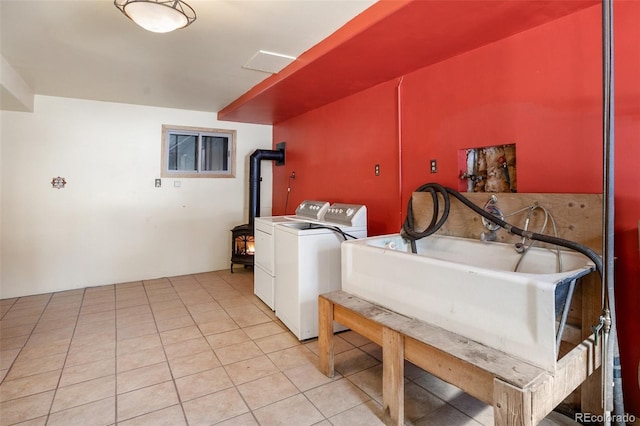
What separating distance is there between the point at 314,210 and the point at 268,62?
1.50m

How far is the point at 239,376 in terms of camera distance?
220cm

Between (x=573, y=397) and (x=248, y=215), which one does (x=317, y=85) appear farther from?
(x=573, y=397)

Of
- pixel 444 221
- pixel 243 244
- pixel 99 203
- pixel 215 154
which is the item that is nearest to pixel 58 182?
pixel 99 203

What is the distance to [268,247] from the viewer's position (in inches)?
131

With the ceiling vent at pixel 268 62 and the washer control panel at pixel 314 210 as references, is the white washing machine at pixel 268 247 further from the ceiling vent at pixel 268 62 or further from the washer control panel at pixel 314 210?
the ceiling vent at pixel 268 62

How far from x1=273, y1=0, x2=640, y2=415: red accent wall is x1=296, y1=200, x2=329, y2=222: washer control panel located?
0.35 meters

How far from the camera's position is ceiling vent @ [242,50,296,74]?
2723 mm

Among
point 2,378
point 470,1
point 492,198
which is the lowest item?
point 2,378

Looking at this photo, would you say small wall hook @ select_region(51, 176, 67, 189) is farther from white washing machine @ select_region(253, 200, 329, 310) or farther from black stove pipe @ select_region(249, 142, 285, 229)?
white washing machine @ select_region(253, 200, 329, 310)

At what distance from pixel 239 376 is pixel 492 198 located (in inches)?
80.7

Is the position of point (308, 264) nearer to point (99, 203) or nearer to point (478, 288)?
point (478, 288)

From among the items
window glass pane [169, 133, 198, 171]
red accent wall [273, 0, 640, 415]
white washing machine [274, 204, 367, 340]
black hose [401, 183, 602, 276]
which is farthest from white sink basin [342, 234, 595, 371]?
window glass pane [169, 133, 198, 171]

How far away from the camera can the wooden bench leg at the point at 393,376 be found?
1628mm

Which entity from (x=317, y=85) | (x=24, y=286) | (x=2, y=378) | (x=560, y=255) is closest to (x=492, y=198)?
(x=560, y=255)
